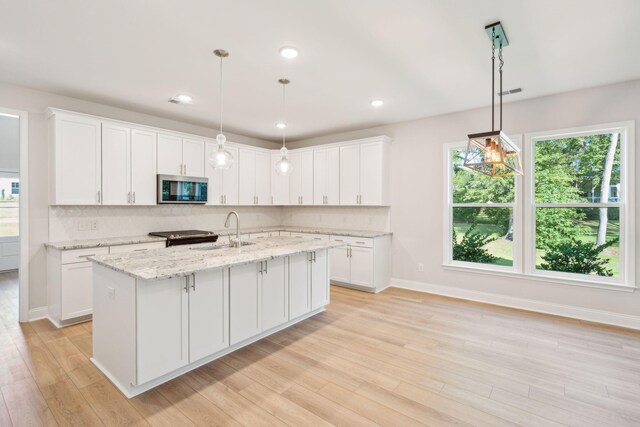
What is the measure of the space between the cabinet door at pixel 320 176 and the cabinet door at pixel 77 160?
3.25 m

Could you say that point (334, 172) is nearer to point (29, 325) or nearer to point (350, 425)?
point (350, 425)

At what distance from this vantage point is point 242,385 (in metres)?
2.37

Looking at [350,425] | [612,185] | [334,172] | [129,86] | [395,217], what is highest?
[129,86]

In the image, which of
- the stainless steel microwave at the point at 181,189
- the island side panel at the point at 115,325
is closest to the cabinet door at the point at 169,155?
the stainless steel microwave at the point at 181,189

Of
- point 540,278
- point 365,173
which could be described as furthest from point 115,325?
point 540,278

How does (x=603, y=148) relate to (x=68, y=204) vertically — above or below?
above

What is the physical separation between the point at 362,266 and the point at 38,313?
4.14 metres

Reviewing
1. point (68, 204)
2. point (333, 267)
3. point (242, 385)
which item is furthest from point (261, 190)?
point (242, 385)

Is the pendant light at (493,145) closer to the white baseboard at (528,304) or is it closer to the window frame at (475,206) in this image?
the window frame at (475,206)

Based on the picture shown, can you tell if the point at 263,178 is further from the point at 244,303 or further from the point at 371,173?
the point at 244,303

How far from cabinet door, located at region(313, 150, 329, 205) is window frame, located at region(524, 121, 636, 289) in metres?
3.03

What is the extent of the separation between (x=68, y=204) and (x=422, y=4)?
13.5 feet

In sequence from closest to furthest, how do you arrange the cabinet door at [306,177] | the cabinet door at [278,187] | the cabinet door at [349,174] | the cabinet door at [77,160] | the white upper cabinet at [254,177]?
the cabinet door at [77,160] < the cabinet door at [349,174] < the white upper cabinet at [254,177] < the cabinet door at [306,177] < the cabinet door at [278,187]

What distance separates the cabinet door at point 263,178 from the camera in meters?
5.89
